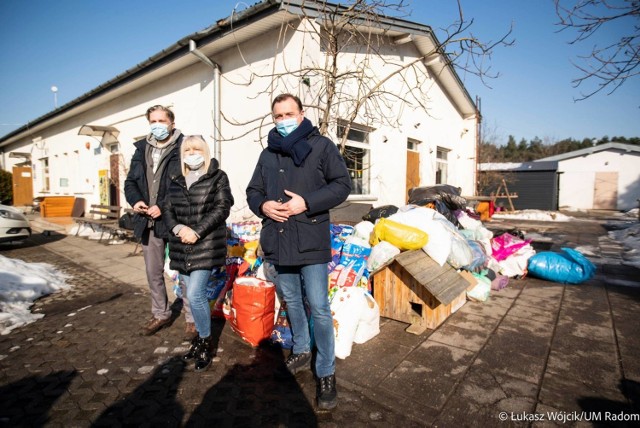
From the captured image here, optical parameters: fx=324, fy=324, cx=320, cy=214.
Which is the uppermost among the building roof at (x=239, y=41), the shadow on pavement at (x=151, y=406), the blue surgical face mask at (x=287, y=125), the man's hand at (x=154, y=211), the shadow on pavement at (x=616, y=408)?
the building roof at (x=239, y=41)

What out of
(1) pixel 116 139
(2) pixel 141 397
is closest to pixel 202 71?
(1) pixel 116 139

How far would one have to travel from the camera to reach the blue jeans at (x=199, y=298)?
8.73 ft

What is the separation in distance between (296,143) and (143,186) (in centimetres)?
188

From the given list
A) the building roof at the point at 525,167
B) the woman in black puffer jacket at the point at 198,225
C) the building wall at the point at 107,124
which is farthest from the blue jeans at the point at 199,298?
the building roof at the point at 525,167

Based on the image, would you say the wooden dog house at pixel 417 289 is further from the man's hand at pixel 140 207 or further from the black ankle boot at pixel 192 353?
the man's hand at pixel 140 207

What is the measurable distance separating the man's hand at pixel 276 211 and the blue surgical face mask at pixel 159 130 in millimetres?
1647

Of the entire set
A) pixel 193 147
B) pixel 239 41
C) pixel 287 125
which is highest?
pixel 239 41

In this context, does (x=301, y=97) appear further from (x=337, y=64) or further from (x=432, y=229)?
(x=432, y=229)

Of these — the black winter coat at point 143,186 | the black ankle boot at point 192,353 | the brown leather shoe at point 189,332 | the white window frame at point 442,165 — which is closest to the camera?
the black ankle boot at point 192,353

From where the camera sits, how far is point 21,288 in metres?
4.33

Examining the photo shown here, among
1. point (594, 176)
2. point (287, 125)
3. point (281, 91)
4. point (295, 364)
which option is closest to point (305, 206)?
point (287, 125)

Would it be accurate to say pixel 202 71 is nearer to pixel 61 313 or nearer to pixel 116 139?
pixel 116 139

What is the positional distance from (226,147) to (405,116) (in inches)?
188

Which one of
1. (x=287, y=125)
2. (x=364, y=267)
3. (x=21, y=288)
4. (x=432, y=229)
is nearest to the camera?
(x=287, y=125)
